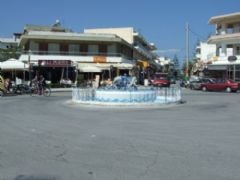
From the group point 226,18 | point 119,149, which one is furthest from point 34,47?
point 119,149

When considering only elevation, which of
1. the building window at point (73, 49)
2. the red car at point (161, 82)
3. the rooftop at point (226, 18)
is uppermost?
the rooftop at point (226, 18)

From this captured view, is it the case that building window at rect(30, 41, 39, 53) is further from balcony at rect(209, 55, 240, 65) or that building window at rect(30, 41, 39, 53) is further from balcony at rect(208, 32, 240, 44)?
balcony at rect(208, 32, 240, 44)

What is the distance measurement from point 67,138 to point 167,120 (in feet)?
18.7

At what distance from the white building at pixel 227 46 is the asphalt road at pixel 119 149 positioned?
41681 millimetres

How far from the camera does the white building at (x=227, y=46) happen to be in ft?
185

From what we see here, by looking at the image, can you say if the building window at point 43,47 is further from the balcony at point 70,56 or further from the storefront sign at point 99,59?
the storefront sign at point 99,59

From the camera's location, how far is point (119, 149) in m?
9.82

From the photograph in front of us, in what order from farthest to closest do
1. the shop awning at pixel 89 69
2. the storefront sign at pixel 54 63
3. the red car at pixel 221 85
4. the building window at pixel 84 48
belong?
1. the building window at pixel 84 48
2. the shop awning at pixel 89 69
3. the storefront sign at pixel 54 63
4. the red car at pixel 221 85

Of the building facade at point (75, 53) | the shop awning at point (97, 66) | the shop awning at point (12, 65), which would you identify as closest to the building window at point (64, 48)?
the building facade at point (75, 53)


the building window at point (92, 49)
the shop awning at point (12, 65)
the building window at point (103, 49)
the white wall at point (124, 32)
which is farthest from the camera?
the white wall at point (124, 32)

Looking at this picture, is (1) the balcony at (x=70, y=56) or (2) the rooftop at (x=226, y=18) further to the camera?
(2) the rooftop at (x=226, y=18)

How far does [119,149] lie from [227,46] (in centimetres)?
5464

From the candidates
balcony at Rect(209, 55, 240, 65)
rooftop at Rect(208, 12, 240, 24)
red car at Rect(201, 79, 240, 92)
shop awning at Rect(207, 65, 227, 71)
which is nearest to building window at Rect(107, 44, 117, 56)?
shop awning at Rect(207, 65, 227, 71)

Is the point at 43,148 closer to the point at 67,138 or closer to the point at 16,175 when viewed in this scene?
the point at 67,138
